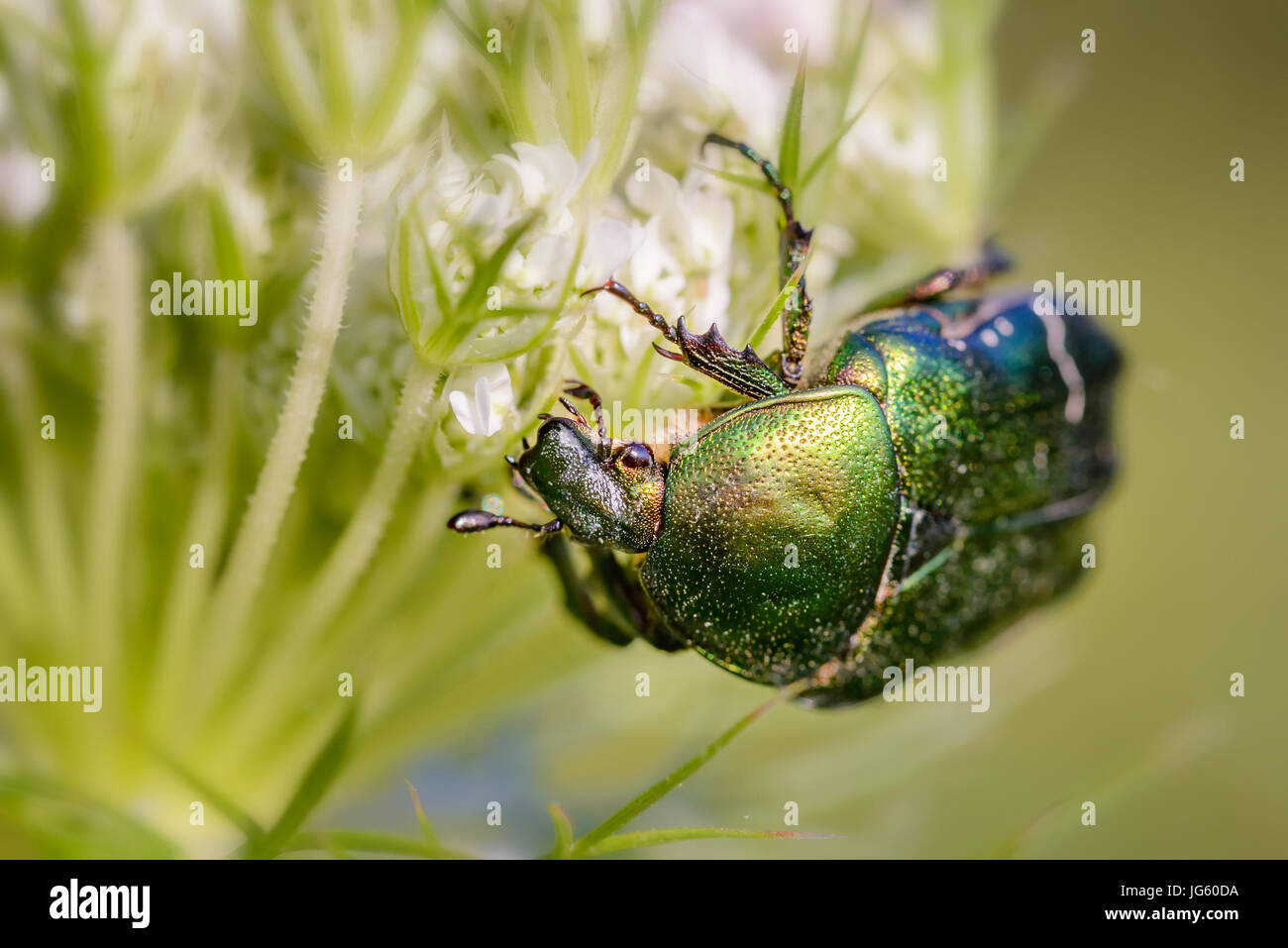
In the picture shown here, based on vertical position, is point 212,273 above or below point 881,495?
above

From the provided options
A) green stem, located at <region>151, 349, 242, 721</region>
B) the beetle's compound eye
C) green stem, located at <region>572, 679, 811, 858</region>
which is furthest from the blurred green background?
green stem, located at <region>572, 679, 811, 858</region>

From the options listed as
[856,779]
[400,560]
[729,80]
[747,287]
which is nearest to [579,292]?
[747,287]

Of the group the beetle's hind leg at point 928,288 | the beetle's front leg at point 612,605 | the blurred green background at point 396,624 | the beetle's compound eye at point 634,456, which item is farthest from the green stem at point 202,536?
the beetle's hind leg at point 928,288

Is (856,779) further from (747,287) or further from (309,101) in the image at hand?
(309,101)

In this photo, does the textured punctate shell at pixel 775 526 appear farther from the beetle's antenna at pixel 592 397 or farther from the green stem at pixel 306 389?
the green stem at pixel 306 389

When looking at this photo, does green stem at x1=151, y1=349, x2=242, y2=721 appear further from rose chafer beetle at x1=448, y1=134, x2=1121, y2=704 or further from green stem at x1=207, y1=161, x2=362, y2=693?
rose chafer beetle at x1=448, y1=134, x2=1121, y2=704

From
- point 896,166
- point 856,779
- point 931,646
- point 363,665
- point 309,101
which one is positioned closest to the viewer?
point 309,101

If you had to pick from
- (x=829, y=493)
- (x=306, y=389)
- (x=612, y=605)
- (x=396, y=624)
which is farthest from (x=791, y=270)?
(x=396, y=624)
